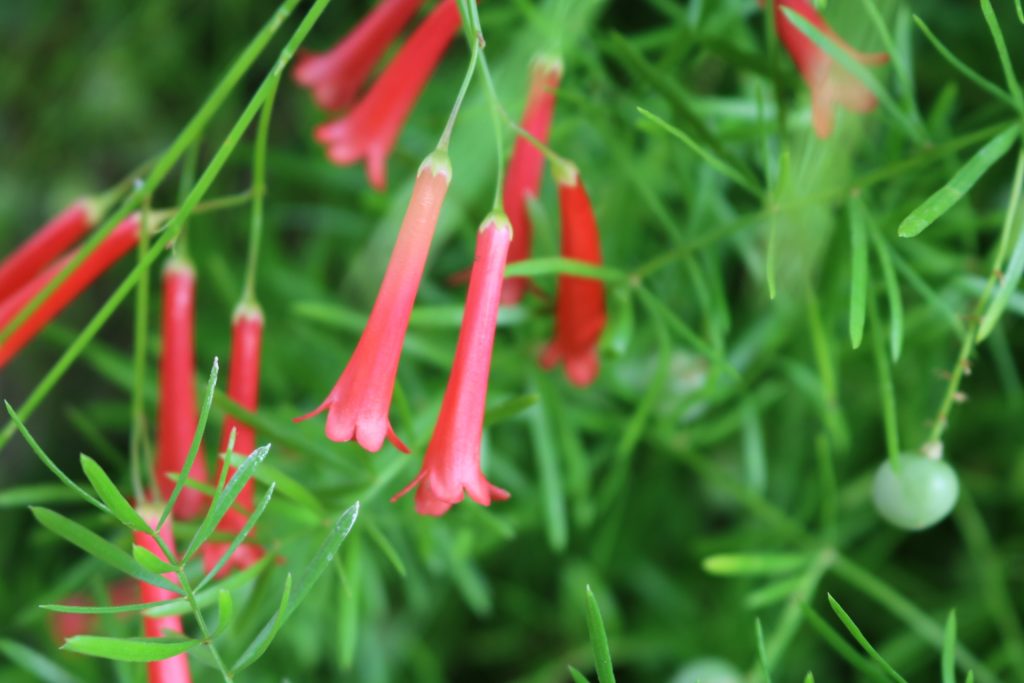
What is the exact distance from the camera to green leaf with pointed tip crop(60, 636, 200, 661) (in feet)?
1.36

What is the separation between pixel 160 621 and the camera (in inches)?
22.2

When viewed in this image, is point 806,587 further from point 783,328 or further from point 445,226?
point 445,226

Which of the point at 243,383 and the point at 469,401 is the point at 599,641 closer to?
the point at 469,401

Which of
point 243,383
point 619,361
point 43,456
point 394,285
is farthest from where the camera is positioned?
point 619,361

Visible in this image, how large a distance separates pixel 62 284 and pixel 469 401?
0.83 ft

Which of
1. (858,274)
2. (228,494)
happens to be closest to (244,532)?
(228,494)

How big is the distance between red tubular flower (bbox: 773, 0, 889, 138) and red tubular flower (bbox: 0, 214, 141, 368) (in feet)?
1.28

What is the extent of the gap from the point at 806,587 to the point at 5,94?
0.92m

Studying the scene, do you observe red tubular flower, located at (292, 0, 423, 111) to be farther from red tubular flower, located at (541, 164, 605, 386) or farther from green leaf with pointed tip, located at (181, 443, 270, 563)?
green leaf with pointed tip, located at (181, 443, 270, 563)

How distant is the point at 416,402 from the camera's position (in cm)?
84

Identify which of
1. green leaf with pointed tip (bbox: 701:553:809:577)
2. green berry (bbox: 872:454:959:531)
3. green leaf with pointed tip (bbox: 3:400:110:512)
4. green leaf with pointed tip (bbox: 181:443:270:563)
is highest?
green leaf with pointed tip (bbox: 3:400:110:512)

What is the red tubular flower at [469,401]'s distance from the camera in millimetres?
505

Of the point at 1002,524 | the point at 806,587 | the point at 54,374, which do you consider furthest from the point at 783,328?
the point at 54,374

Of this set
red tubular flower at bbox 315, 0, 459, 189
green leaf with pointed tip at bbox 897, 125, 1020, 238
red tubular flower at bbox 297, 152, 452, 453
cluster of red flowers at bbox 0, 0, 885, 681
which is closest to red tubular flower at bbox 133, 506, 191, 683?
cluster of red flowers at bbox 0, 0, 885, 681
